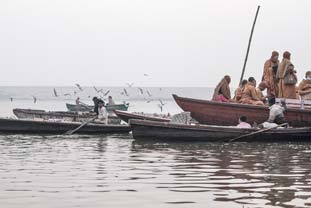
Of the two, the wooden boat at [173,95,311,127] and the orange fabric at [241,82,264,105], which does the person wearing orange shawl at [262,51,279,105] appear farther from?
the wooden boat at [173,95,311,127]

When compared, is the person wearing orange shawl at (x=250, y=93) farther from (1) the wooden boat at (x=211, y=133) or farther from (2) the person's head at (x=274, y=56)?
(1) the wooden boat at (x=211, y=133)

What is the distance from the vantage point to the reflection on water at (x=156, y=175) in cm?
892

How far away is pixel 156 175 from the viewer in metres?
11.5

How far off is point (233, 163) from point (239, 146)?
4141 mm

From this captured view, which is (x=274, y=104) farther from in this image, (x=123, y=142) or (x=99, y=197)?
(x=99, y=197)

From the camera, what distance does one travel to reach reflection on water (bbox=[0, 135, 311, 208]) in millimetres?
8922

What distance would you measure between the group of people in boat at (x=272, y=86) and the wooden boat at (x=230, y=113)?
436mm

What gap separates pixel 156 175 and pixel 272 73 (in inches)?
405

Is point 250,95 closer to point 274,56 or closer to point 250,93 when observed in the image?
point 250,93

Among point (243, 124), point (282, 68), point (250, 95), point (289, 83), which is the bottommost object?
point (243, 124)

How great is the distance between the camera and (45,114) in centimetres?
2936

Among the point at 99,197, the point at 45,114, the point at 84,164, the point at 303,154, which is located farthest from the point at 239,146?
the point at 45,114

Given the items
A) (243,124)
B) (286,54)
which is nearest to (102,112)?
(243,124)

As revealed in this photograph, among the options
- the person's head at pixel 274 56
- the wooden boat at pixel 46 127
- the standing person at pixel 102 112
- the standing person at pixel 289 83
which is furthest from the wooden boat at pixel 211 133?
the standing person at pixel 102 112
